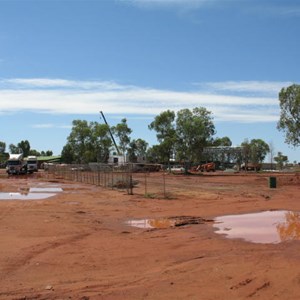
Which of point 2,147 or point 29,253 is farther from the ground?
point 2,147

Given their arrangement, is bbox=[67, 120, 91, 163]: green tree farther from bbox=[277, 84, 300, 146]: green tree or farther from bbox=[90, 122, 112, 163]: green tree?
bbox=[277, 84, 300, 146]: green tree

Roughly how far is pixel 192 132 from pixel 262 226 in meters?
68.2

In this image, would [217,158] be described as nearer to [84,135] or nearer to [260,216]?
[84,135]

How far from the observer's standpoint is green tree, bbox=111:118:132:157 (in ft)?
425

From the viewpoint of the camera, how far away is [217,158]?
425ft

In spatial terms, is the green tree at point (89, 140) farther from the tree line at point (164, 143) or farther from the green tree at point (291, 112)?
the green tree at point (291, 112)

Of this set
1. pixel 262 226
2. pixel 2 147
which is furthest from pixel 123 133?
pixel 262 226

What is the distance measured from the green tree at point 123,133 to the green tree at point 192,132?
44.8m

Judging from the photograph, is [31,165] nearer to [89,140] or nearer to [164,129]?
[164,129]

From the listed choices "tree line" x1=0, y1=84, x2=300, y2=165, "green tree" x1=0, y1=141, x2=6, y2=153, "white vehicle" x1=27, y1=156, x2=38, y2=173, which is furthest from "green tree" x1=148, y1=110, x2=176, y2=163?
"green tree" x1=0, y1=141, x2=6, y2=153

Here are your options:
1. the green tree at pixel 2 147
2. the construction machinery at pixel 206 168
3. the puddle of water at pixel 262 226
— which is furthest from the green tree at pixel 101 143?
the puddle of water at pixel 262 226

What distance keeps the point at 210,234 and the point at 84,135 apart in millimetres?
119275

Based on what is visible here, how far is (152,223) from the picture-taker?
1786 centimetres

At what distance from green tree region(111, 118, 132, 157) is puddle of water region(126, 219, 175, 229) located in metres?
110
